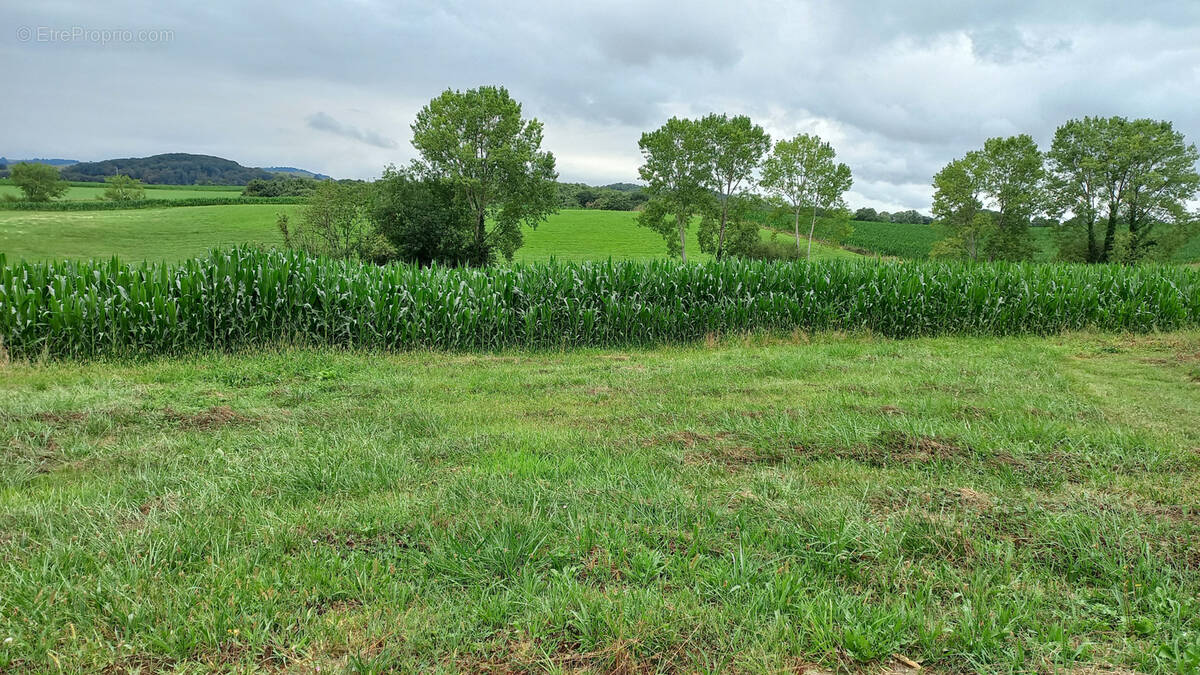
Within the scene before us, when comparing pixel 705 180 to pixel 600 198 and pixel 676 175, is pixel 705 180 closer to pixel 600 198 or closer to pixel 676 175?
pixel 676 175

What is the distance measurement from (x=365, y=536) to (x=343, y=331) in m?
7.21

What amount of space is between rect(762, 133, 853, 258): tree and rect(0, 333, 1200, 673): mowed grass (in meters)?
52.2

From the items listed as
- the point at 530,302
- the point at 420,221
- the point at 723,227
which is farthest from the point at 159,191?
the point at 530,302

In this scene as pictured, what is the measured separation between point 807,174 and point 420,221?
3675cm

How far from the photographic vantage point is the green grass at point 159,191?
72.2m

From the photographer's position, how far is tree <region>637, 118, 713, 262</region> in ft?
158

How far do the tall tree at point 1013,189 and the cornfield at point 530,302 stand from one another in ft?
129

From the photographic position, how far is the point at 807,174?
54.2 meters

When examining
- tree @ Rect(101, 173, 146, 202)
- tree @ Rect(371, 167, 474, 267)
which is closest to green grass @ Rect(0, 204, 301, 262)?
tree @ Rect(371, 167, 474, 267)

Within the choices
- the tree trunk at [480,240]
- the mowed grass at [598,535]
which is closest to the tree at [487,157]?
the tree trunk at [480,240]

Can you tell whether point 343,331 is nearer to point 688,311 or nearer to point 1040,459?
point 688,311

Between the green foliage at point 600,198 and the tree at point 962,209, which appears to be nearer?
the tree at point 962,209

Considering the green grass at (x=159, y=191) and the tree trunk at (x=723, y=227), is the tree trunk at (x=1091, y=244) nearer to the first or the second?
the tree trunk at (x=723, y=227)

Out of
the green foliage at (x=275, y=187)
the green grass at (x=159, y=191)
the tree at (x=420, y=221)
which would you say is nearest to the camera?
the tree at (x=420, y=221)
